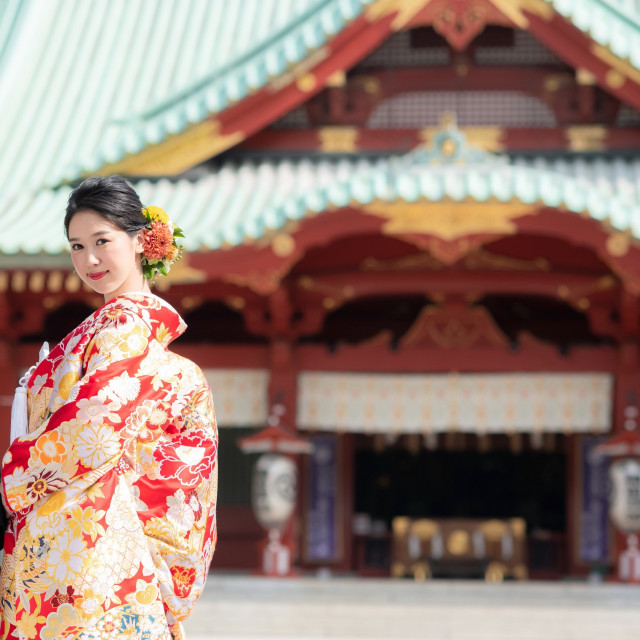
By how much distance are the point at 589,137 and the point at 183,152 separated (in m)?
3.63

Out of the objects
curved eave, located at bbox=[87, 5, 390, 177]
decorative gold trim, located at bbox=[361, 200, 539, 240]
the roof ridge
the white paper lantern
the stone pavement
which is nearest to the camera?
the stone pavement

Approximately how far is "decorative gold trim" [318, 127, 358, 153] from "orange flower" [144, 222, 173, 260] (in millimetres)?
8237

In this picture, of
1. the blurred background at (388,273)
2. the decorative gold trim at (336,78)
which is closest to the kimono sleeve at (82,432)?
the blurred background at (388,273)

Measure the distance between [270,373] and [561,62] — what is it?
3902 mm

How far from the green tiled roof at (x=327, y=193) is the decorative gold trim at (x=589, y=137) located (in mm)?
183

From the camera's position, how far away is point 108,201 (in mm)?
2939

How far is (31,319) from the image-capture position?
10.3 meters

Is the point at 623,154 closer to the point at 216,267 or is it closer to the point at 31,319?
the point at 216,267

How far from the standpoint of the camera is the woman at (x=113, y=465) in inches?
109

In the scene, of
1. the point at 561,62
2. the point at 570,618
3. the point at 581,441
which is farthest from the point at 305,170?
the point at 570,618

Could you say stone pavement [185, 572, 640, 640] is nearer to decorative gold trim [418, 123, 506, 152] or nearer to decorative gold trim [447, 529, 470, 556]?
decorative gold trim [447, 529, 470, 556]

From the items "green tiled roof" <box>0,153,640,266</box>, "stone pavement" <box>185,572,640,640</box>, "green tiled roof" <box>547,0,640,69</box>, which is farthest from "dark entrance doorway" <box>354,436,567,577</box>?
"green tiled roof" <box>547,0,640,69</box>

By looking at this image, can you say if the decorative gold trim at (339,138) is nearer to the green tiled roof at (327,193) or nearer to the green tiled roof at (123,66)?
the green tiled roof at (327,193)

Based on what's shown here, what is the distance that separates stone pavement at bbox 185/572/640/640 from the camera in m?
8.15
